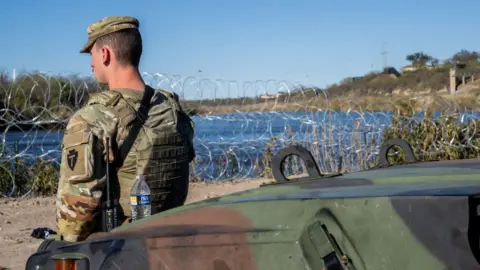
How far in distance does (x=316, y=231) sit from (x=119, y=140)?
1422 mm

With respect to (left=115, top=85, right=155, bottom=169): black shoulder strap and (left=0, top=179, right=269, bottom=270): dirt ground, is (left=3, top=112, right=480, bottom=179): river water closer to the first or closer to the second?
(left=0, top=179, right=269, bottom=270): dirt ground

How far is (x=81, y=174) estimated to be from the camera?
9.91 ft

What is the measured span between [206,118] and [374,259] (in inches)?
389

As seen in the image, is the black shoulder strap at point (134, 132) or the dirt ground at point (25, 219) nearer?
the black shoulder strap at point (134, 132)

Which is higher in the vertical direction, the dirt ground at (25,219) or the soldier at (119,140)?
the soldier at (119,140)

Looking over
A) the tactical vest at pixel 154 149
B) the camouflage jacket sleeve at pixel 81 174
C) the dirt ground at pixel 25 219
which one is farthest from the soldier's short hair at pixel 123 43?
the dirt ground at pixel 25 219

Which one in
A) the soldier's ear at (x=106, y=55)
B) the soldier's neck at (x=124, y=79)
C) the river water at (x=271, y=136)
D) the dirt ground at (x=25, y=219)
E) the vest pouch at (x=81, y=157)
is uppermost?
the soldier's ear at (x=106, y=55)

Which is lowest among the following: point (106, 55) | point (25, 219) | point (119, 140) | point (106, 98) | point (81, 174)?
point (25, 219)

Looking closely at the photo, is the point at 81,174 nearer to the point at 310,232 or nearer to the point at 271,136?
the point at 310,232

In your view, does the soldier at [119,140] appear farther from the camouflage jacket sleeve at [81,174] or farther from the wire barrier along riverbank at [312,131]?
the wire barrier along riverbank at [312,131]

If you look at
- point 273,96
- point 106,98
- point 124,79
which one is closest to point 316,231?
point 106,98

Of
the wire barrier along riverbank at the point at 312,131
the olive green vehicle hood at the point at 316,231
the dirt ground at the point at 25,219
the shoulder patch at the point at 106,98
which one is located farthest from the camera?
the wire barrier along riverbank at the point at 312,131

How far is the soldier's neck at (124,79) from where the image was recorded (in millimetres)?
3309

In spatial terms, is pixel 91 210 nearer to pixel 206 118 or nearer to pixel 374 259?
pixel 374 259
